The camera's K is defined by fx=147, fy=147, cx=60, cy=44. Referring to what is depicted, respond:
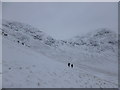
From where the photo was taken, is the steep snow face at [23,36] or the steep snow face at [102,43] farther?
the steep snow face at [102,43]

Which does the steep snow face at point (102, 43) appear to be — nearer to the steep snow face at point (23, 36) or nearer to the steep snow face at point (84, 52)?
the steep snow face at point (84, 52)

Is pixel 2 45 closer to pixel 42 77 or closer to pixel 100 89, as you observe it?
pixel 42 77

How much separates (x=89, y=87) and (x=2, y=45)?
16420 mm

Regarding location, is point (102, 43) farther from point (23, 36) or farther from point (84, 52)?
point (23, 36)

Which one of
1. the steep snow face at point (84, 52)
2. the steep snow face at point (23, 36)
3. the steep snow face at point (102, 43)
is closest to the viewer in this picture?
the steep snow face at point (84, 52)

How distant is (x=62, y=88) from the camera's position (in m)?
11.7

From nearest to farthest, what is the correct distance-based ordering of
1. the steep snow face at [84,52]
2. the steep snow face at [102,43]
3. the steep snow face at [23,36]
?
the steep snow face at [84,52] < the steep snow face at [23,36] < the steep snow face at [102,43]

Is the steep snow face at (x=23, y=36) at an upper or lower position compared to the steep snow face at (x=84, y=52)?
upper

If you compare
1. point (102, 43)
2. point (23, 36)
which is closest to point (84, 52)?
point (102, 43)

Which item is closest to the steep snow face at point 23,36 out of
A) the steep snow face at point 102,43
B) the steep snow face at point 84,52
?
the steep snow face at point 84,52

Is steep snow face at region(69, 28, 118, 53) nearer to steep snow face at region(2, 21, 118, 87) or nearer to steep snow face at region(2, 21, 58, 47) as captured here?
steep snow face at region(2, 21, 118, 87)

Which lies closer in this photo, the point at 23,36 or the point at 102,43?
the point at 23,36

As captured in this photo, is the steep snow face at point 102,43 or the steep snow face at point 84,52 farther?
the steep snow face at point 102,43

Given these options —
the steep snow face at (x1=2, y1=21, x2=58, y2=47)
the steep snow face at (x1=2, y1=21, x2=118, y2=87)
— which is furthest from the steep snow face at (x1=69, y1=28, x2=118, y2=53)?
the steep snow face at (x1=2, y1=21, x2=58, y2=47)
